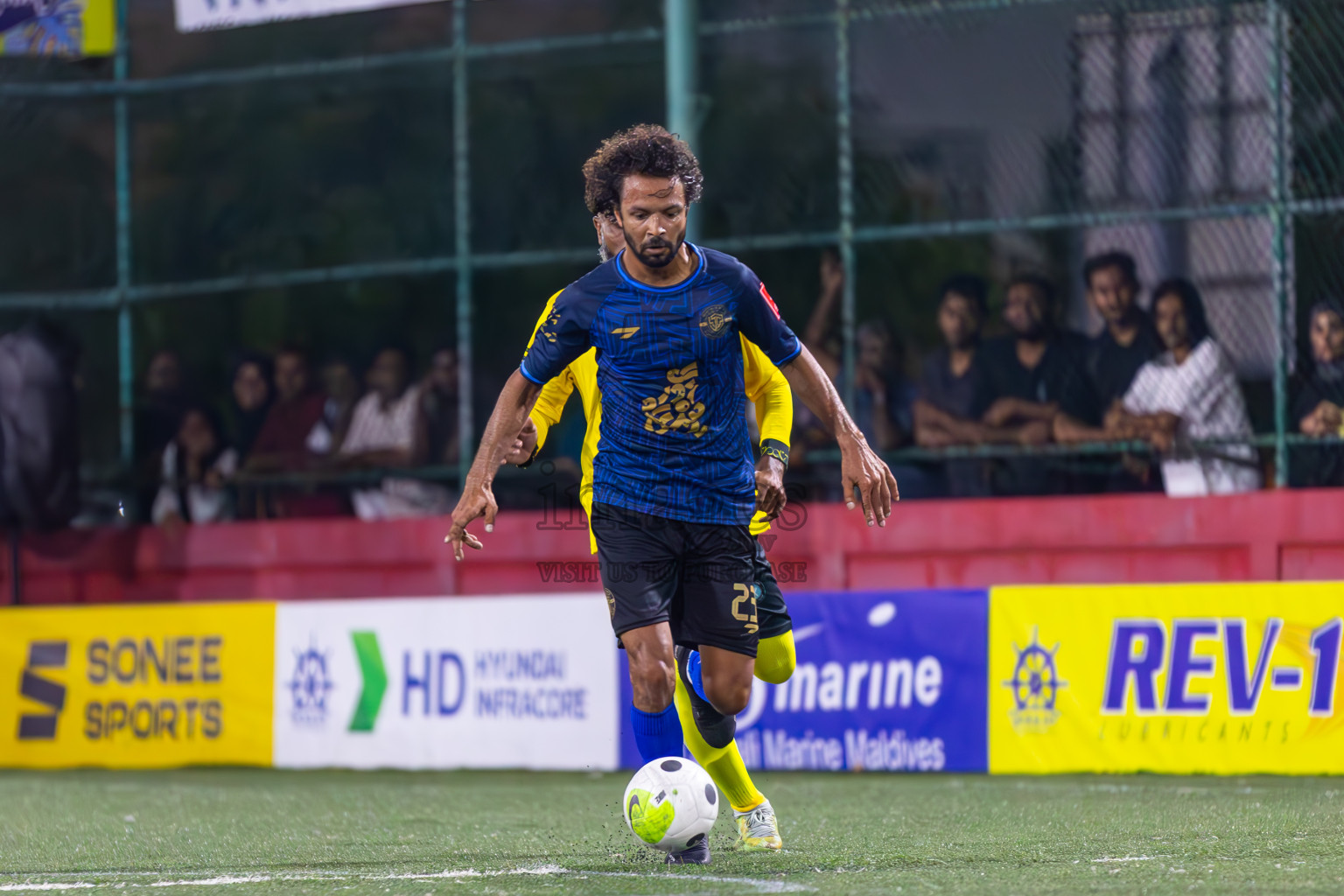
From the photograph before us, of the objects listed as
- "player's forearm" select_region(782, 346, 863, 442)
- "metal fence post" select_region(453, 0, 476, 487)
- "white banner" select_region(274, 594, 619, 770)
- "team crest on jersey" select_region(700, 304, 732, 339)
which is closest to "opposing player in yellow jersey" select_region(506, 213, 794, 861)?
"player's forearm" select_region(782, 346, 863, 442)

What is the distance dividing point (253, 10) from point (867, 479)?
8.15 m

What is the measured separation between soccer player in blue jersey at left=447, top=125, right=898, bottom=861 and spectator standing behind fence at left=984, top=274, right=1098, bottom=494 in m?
4.88

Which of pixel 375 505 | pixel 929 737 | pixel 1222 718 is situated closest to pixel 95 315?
pixel 375 505

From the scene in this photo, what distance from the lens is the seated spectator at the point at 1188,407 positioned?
10109 mm

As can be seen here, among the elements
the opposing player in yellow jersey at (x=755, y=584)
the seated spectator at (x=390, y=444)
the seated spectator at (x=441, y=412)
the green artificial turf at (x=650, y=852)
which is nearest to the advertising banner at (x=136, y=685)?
the green artificial turf at (x=650, y=852)

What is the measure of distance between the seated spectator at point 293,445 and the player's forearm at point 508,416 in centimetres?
706

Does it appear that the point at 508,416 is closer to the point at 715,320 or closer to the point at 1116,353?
the point at 715,320

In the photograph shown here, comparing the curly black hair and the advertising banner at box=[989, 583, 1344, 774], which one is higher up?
the curly black hair

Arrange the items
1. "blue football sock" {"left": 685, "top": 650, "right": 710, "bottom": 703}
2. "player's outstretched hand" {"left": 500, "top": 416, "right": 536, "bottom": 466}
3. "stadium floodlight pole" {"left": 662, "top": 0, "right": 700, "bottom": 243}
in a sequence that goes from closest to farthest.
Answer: "player's outstretched hand" {"left": 500, "top": 416, "right": 536, "bottom": 466}
"blue football sock" {"left": 685, "top": 650, "right": 710, "bottom": 703}
"stadium floodlight pole" {"left": 662, "top": 0, "right": 700, "bottom": 243}

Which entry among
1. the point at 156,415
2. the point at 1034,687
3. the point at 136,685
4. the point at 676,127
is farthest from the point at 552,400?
the point at 156,415

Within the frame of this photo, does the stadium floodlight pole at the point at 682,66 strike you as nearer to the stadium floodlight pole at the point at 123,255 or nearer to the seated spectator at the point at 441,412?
the seated spectator at the point at 441,412

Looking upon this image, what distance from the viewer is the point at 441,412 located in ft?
40.9

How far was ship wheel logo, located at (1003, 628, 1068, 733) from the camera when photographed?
9477 millimetres

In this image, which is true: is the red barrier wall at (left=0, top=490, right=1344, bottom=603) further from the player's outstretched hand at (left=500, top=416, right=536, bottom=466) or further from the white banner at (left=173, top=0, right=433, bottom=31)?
the player's outstretched hand at (left=500, top=416, right=536, bottom=466)
